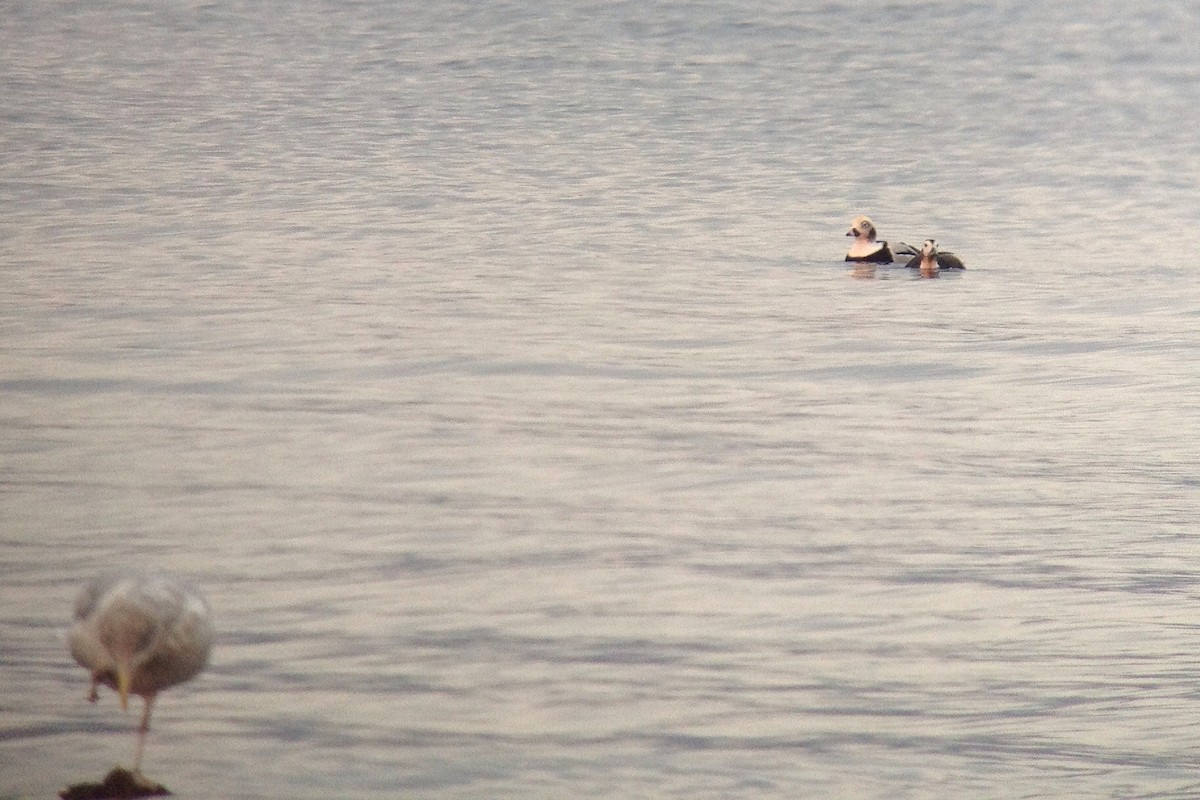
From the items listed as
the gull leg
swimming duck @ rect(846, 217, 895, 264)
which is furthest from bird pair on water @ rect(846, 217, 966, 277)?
the gull leg

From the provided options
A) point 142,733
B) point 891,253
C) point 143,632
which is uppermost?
point 143,632

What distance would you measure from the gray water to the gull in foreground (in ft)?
2.07

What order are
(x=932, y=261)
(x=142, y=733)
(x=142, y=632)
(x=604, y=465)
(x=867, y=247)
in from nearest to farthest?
(x=142, y=632) → (x=142, y=733) → (x=604, y=465) → (x=932, y=261) → (x=867, y=247)

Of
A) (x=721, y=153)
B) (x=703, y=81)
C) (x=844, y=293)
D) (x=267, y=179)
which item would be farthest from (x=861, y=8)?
(x=844, y=293)

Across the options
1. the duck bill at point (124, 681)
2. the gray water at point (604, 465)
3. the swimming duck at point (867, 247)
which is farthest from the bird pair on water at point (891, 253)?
the duck bill at point (124, 681)

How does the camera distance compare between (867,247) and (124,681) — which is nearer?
(124,681)

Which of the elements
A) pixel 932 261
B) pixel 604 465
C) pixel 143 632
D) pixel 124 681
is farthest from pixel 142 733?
pixel 932 261

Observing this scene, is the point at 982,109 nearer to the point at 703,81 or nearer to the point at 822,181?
the point at 703,81

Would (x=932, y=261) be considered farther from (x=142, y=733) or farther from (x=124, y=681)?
(x=124, y=681)

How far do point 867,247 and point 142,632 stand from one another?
1525 cm

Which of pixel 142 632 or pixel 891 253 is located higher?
pixel 142 632

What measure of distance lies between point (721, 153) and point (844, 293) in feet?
36.7

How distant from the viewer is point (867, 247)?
2173 centimetres

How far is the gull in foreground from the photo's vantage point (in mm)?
7008
